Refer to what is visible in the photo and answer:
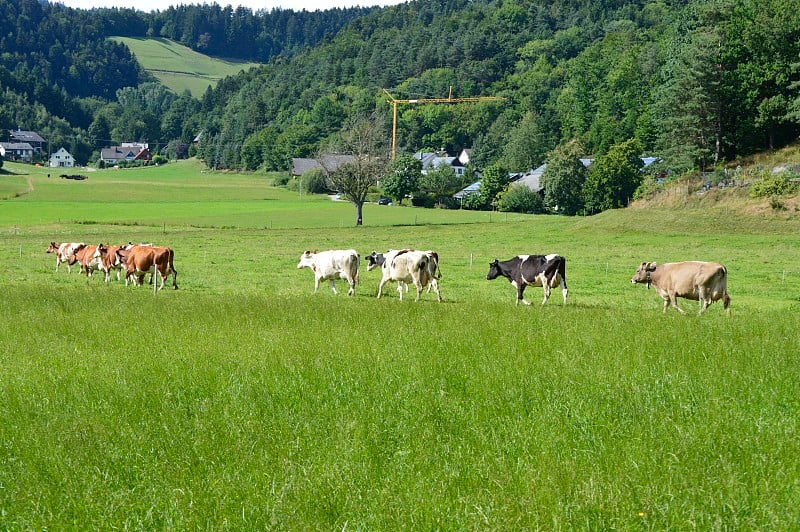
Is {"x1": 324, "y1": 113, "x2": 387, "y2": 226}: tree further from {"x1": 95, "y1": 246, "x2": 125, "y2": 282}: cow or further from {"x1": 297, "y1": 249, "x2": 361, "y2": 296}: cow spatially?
{"x1": 297, "y1": 249, "x2": 361, "y2": 296}: cow

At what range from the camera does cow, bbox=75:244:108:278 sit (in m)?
33.8

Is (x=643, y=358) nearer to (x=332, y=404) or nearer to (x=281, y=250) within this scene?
(x=332, y=404)

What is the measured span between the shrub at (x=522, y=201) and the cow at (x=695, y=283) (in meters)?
80.8

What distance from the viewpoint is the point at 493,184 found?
10956 centimetres

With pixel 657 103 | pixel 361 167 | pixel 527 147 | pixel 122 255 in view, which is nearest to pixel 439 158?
pixel 527 147

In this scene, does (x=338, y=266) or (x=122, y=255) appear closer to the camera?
(x=338, y=266)

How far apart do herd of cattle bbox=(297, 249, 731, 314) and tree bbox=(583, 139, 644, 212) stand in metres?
74.5

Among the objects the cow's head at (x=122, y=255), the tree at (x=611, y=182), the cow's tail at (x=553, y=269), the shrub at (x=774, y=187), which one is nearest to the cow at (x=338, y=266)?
the cow's tail at (x=553, y=269)

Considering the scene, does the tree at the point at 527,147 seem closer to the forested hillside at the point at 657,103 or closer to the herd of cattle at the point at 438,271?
the forested hillside at the point at 657,103

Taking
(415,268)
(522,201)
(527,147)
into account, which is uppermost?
(527,147)

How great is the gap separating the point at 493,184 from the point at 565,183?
11207mm

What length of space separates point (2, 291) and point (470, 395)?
1970cm

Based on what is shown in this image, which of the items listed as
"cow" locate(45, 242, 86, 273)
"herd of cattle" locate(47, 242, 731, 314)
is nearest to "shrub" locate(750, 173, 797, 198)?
"herd of cattle" locate(47, 242, 731, 314)

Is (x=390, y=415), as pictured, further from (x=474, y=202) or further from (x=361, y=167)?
(x=474, y=202)
